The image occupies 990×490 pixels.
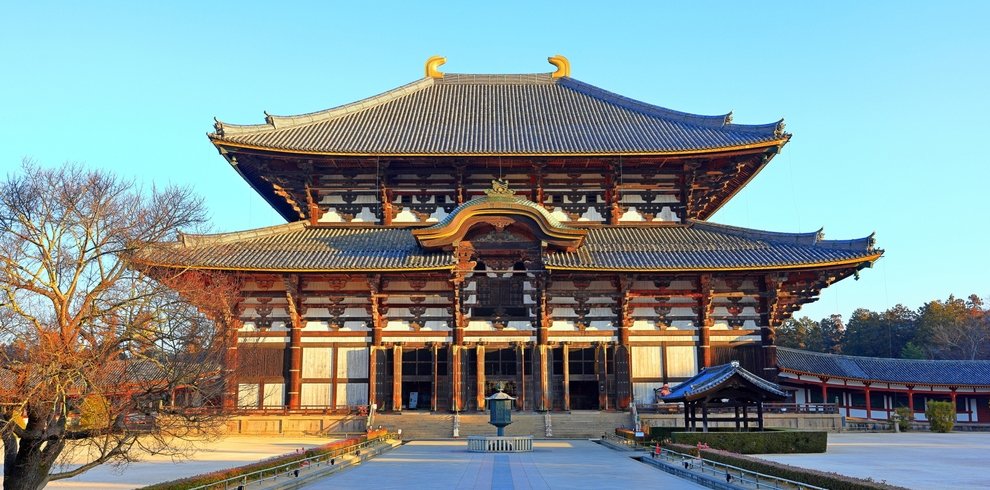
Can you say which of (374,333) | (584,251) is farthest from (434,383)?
(584,251)

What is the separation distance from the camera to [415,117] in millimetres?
44438

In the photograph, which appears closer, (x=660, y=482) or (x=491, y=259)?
(x=660, y=482)

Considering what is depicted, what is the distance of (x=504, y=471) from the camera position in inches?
808

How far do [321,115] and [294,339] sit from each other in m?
14.0

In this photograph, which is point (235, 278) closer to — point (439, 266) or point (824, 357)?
point (439, 266)

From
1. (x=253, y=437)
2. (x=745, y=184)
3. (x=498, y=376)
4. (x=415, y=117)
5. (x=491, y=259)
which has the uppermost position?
(x=415, y=117)

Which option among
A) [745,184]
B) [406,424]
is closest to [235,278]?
[406,424]

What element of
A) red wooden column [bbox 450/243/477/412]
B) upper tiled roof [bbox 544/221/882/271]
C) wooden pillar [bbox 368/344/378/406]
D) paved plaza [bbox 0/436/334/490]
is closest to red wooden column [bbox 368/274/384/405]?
wooden pillar [bbox 368/344/378/406]

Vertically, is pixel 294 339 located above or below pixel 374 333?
below

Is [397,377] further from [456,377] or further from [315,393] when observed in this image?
[315,393]

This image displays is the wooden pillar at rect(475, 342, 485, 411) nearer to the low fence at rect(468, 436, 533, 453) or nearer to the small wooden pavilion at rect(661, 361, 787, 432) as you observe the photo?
the low fence at rect(468, 436, 533, 453)

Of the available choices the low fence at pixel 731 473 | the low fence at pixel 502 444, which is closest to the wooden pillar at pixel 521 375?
the low fence at pixel 502 444

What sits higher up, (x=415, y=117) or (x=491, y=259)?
(x=415, y=117)

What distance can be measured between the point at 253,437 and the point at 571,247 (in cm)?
1587
